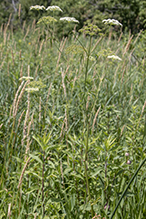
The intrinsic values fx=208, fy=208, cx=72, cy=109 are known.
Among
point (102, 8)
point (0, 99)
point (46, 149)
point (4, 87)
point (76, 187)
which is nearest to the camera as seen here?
point (46, 149)

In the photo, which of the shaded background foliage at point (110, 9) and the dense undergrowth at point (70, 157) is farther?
the shaded background foliage at point (110, 9)

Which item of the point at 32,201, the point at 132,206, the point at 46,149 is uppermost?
the point at 46,149

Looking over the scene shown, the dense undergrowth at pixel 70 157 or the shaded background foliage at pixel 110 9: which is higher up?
the shaded background foliage at pixel 110 9

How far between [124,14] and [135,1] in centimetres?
70

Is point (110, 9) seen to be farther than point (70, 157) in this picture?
Yes

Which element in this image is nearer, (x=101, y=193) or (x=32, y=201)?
(x=101, y=193)

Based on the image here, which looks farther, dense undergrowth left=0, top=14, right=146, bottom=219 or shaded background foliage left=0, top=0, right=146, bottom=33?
shaded background foliage left=0, top=0, right=146, bottom=33

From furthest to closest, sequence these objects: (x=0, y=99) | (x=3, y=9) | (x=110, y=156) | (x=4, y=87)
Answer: (x=3, y=9), (x=4, y=87), (x=0, y=99), (x=110, y=156)

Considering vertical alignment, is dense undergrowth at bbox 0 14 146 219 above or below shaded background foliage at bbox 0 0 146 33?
below

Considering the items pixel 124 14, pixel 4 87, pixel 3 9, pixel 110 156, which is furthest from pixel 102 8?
pixel 110 156

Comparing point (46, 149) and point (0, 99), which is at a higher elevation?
point (46, 149)

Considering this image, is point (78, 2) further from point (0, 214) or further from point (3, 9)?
point (0, 214)

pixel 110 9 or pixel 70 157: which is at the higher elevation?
pixel 110 9

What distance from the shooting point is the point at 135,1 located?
9.01 metres
